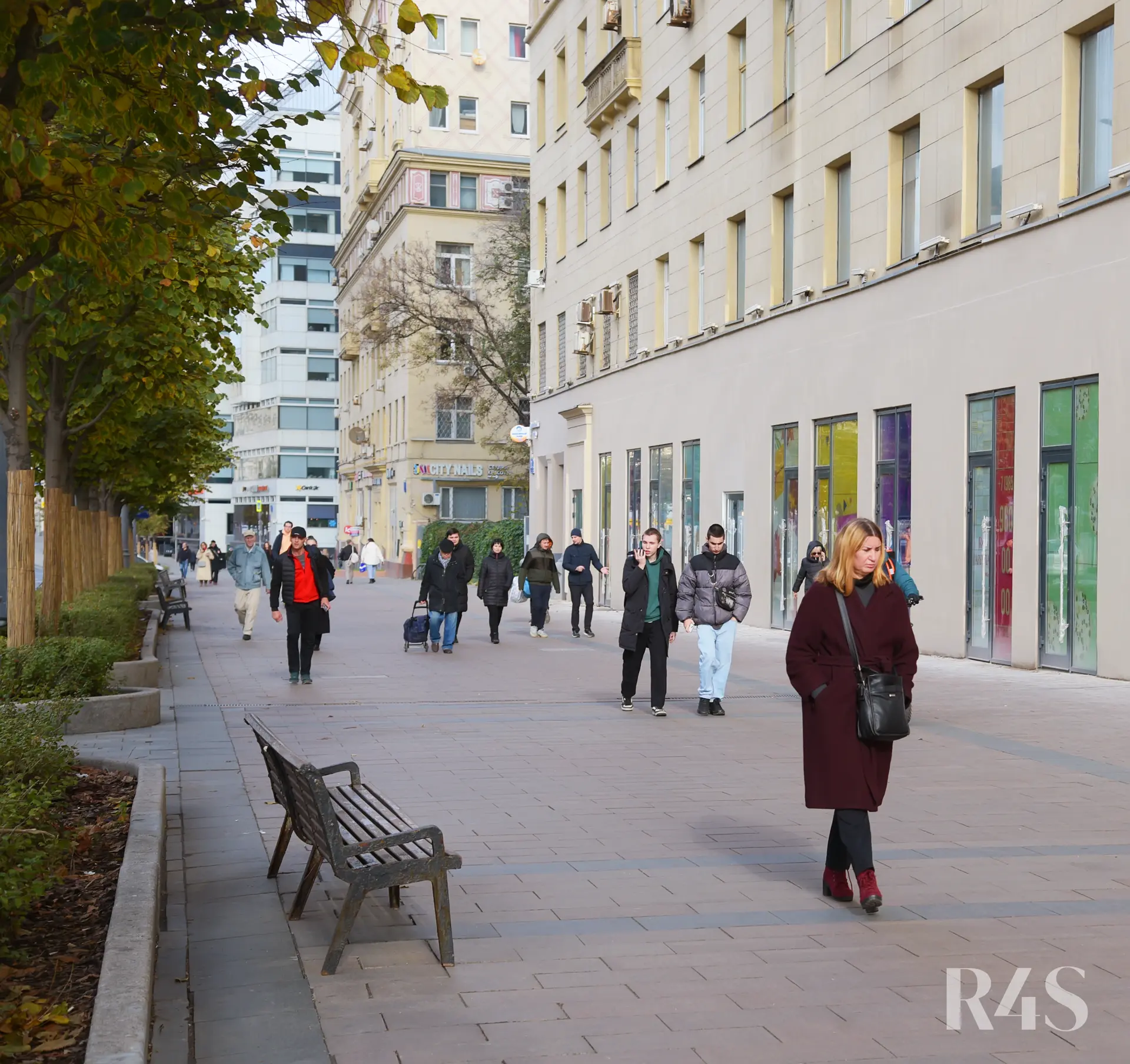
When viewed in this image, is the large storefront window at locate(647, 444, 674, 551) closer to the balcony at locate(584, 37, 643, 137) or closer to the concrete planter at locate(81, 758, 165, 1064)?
the balcony at locate(584, 37, 643, 137)

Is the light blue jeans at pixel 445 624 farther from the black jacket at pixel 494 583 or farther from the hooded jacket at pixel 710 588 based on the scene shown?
the hooded jacket at pixel 710 588

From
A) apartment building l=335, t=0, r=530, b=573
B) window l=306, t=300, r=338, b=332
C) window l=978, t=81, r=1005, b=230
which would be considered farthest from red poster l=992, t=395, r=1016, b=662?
window l=306, t=300, r=338, b=332

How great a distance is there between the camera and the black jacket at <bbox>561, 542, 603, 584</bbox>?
2677cm

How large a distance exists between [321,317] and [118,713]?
8801cm

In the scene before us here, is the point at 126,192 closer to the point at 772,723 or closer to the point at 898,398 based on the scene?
the point at 772,723

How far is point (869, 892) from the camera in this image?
6.76 meters

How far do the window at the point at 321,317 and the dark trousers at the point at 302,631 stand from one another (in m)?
81.6

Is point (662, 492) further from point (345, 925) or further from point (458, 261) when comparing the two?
point (458, 261)

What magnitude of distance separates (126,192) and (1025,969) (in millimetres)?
5091

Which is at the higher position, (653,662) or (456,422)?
(456,422)

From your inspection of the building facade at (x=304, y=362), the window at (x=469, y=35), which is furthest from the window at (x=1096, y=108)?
the building facade at (x=304, y=362)

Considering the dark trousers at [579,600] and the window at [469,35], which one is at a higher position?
the window at [469,35]

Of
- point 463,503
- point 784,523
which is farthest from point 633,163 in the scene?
point 463,503

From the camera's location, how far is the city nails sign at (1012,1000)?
17.1ft
